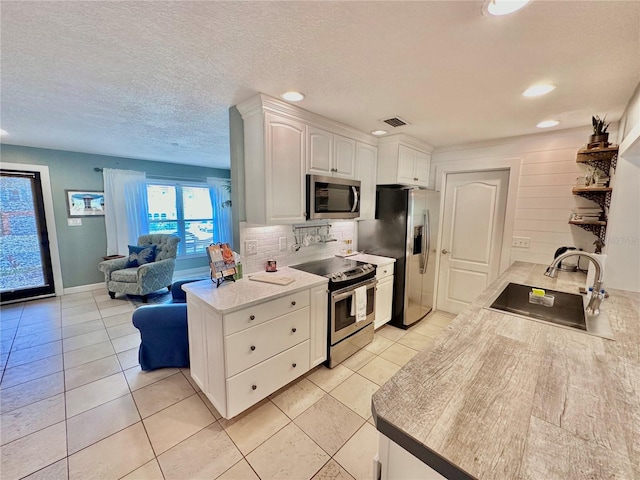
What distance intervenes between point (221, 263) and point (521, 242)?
10.7ft

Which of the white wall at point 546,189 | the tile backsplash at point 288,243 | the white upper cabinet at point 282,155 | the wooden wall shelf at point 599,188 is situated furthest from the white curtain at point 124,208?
the wooden wall shelf at point 599,188

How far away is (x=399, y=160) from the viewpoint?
10.1ft

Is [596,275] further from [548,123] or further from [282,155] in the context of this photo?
[282,155]

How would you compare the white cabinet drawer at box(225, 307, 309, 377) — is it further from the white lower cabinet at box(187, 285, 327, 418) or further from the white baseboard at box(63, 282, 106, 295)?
the white baseboard at box(63, 282, 106, 295)

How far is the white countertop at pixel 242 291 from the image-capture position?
1.72 m

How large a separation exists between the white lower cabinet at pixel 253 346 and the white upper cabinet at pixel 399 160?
66.4 inches

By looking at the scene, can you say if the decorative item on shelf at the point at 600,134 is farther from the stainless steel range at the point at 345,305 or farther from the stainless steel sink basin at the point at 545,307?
the stainless steel range at the point at 345,305

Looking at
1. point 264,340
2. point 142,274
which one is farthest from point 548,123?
point 142,274

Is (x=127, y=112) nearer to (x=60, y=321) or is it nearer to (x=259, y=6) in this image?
(x=259, y=6)

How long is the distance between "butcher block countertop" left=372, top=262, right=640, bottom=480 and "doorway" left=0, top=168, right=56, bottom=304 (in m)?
5.75

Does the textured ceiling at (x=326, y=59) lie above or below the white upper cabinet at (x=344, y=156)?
above

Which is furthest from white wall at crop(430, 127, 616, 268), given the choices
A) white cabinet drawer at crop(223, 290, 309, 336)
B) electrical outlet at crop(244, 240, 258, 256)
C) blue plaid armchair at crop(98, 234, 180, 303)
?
blue plaid armchair at crop(98, 234, 180, 303)

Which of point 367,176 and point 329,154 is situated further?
point 367,176

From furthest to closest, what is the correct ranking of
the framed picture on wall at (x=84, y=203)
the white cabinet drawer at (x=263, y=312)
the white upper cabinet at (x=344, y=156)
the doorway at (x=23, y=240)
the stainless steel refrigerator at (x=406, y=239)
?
1. the framed picture on wall at (x=84, y=203)
2. the doorway at (x=23, y=240)
3. the stainless steel refrigerator at (x=406, y=239)
4. the white upper cabinet at (x=344, y=156)
5. the white cabinet drawer at (x=263, y=312)
